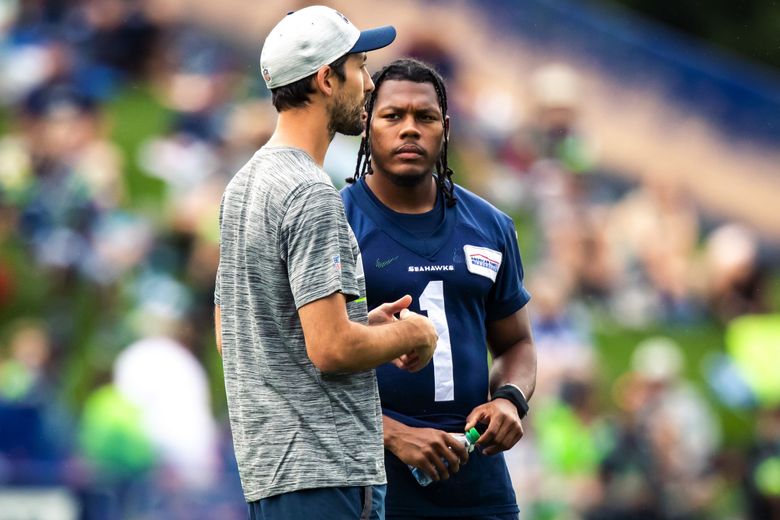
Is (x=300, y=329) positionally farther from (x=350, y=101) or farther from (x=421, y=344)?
(x=350, y=101)

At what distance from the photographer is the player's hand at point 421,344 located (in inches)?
133

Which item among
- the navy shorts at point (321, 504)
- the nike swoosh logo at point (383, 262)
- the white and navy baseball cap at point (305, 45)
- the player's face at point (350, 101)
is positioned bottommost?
the navy shorts at point (321, 504)

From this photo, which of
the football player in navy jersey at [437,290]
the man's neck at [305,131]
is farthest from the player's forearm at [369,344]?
the football player in navy jersey at [437,290]

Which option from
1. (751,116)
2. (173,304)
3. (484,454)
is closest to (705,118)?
(751,116)

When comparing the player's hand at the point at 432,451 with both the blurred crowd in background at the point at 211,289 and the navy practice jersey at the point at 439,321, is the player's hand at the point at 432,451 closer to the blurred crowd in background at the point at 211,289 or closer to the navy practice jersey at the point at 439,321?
the navy practice jersey at the point at 439,321

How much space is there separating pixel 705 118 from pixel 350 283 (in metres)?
9.65

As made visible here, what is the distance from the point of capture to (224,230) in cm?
337

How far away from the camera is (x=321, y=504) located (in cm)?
322

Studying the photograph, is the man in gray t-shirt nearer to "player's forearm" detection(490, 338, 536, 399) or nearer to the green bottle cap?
the green bottle cap

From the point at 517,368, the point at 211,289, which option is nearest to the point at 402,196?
the point at 517,368

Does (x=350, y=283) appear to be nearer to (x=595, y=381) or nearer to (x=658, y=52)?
(x=595, y=381)

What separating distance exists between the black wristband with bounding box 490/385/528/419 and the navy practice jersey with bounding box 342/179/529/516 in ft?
0.23

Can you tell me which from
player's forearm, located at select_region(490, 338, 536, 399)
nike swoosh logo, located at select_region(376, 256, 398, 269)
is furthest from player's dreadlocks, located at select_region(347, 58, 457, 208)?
player's forearm, located at select_region(490, 338, 536, 399)

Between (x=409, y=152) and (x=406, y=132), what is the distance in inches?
2.7
